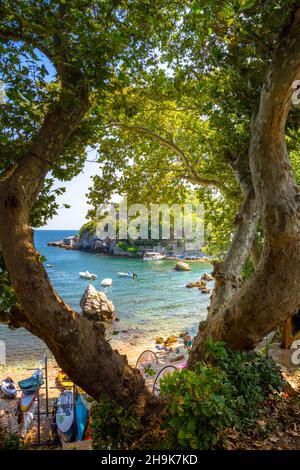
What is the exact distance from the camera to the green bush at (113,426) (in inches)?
149

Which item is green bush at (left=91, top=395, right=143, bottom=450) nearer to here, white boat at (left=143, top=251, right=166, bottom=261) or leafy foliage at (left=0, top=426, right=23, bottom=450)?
leafy foliage at (left=0, top=426, right=23, bottom=450)

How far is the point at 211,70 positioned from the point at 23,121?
14.4ft

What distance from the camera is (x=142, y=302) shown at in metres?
32.4

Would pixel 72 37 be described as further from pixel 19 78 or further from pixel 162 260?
pixel 162 260

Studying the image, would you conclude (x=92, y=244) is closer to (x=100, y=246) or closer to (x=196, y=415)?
(x=100, y=246)

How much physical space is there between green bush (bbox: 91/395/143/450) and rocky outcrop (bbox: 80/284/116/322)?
22.2 meters

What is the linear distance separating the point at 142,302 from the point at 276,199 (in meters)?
29.6

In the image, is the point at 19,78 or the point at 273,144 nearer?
the point at 273,144

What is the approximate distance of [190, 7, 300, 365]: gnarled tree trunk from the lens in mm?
3695

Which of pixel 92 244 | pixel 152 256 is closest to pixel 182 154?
pixel 152 256

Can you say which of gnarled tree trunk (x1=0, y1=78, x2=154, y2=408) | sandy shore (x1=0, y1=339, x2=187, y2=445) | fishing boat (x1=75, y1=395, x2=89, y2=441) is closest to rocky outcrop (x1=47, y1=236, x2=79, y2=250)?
sandy shore (x1=0, y1=339, x2=187, y2=445)
